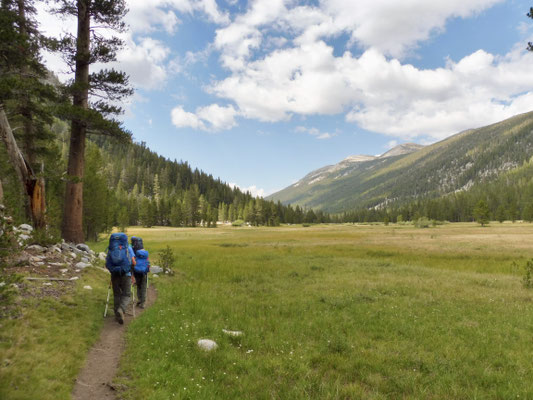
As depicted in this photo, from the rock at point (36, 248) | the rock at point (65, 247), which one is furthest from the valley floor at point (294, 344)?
the rock at point (65, 247)

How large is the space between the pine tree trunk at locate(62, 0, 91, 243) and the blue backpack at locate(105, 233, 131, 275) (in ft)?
25.1

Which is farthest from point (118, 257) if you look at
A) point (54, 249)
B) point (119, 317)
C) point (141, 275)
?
point (54, 249)

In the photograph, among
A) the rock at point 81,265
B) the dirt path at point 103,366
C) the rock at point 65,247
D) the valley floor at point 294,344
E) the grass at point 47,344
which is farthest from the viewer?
the rock at point 65,247

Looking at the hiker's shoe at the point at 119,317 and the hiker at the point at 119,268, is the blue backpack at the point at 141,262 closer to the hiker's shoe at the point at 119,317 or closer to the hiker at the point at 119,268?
the hiker at the point at 119,268

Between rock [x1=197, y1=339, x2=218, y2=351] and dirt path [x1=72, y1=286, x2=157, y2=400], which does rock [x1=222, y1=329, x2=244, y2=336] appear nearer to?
rock [x1=197, y1=339, x2=218, y2=351]

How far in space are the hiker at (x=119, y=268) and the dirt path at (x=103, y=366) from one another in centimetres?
70

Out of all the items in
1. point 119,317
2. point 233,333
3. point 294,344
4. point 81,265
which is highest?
point 81,265

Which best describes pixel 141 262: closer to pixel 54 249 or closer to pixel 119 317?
pixel 119 317

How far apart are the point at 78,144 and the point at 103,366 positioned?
43.5ft

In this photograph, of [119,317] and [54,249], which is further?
[54,249]

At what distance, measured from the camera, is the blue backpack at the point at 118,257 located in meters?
9.02

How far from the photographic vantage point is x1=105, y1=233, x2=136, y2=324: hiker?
9.02 metres

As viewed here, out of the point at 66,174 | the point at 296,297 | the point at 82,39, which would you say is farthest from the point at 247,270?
the point at 82,39

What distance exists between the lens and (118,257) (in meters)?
9.05
